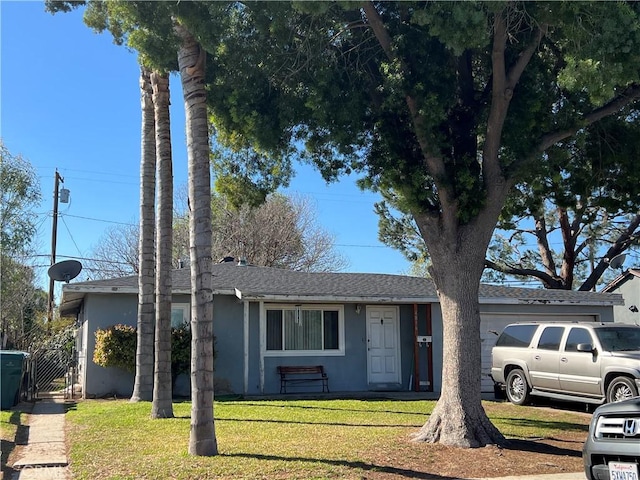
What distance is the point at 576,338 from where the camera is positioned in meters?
14.1

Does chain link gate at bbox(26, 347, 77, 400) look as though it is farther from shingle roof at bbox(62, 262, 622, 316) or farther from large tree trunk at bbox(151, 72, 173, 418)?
large tree trunk at bbox(151, 72, 173, 418)

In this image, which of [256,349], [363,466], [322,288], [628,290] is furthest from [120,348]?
[628,290]

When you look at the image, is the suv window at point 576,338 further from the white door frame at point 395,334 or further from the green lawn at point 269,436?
the white door frame at point 395,334

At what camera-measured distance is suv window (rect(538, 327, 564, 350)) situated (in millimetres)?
14526

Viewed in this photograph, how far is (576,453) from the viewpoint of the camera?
9000mm

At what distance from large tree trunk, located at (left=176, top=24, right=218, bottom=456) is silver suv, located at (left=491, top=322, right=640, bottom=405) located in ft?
26.9

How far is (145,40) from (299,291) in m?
9.84

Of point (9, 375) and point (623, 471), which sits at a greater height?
point (9, 375)

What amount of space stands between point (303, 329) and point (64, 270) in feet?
21.1

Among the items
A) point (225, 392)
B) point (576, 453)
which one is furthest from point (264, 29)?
point (225, 392)

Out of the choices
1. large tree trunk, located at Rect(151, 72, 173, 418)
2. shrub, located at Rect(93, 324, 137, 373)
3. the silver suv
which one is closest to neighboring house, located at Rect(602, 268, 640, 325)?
the silver suv

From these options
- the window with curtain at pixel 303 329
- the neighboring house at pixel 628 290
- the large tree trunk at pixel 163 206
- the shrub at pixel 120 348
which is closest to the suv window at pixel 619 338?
the window with curtain at pixel 303 329

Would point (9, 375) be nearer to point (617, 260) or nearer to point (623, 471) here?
point (623, 471)

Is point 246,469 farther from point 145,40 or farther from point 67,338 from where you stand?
point 67,338
